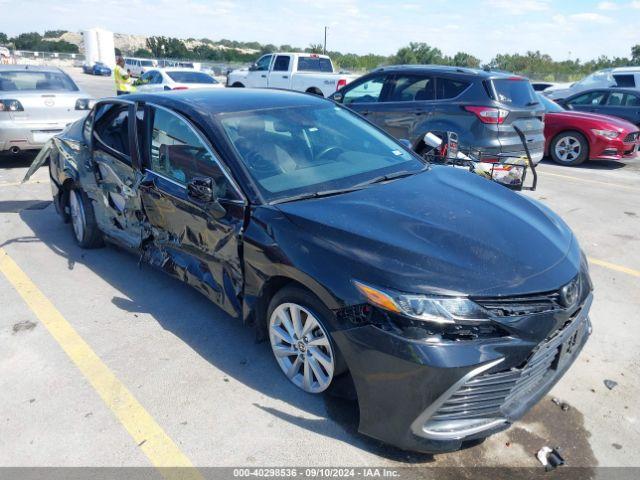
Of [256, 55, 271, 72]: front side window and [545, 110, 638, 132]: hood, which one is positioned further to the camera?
[256, 55, 271, 72]: front side window

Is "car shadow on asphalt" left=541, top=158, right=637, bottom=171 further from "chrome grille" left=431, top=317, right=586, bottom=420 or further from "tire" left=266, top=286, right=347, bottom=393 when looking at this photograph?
"tire" left=266, top=286, right=347, bottom=393

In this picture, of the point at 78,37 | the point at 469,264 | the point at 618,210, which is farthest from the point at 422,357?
the point at 78,37

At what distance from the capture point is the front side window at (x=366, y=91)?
841 centimetres

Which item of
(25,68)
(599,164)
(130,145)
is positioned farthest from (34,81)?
(599,164)

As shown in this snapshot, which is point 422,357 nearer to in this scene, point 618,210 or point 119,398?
point 119,398

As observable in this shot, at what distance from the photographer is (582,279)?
287 centimetres

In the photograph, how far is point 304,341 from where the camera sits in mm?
2957

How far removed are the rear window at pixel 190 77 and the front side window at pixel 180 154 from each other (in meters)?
13.3

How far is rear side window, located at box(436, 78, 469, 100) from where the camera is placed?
7496 millimetres

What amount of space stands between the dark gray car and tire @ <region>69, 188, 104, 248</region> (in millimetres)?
4496

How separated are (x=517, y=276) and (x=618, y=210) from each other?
5501mm

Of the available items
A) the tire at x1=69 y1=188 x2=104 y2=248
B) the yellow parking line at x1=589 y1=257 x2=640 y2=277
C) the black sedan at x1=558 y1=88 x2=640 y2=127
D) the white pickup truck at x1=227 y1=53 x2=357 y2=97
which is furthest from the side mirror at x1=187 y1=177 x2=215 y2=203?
the white pickup truck at x1=227 y1=53 x2=357 y2=97

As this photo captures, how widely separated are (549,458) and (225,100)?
10.2 feet

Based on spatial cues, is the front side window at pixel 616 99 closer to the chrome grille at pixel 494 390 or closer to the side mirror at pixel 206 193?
the chrome grille at pixel 494 390
